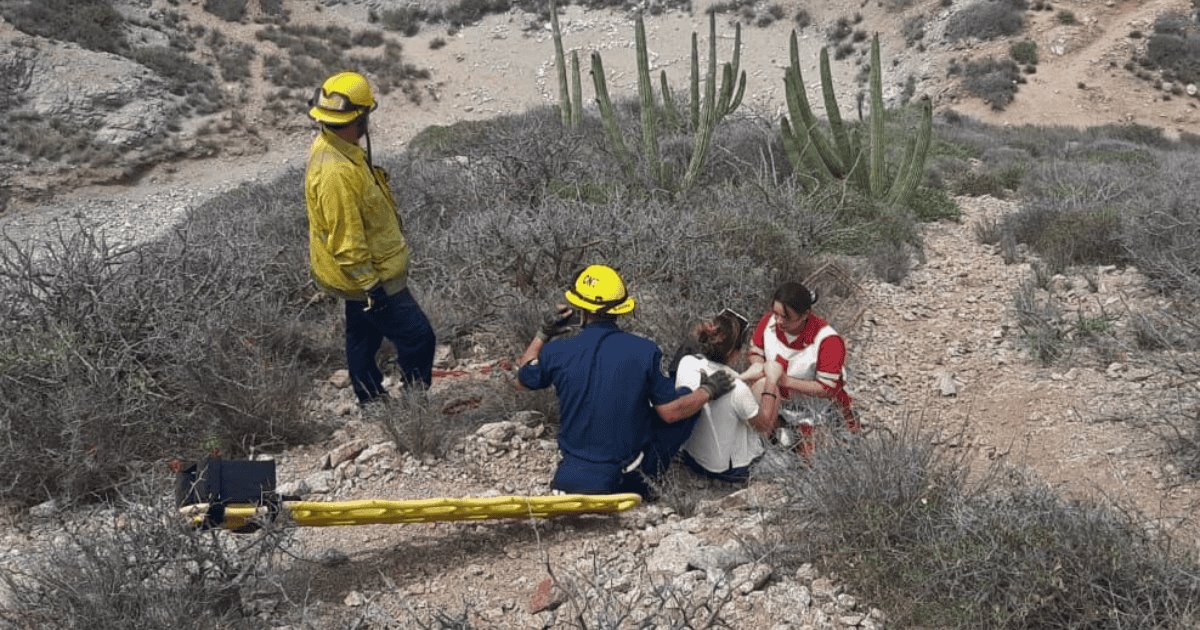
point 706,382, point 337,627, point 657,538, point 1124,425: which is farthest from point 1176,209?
point 337,627

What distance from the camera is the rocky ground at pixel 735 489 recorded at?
2.82m

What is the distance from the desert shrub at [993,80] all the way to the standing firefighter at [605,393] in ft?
68.3

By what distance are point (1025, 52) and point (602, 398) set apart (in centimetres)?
2324

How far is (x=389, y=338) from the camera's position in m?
4.25

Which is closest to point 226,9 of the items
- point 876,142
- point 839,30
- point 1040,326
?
point 839,30

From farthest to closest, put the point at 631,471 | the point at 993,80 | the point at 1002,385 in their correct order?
the point at 993,80, the point at 1002,385, the point at 631,471

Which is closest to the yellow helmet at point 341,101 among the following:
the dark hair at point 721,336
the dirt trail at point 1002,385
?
the dark hair at point 721,336

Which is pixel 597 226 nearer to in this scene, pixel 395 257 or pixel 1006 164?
pixel 395 257

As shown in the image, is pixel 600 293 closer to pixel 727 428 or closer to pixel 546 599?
pixel 727 428

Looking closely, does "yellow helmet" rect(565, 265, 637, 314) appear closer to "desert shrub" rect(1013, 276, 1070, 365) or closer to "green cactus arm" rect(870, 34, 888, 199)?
"desert shrub" rect(1013, 276, 1070, 365)

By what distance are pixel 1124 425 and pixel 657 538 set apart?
223 cm

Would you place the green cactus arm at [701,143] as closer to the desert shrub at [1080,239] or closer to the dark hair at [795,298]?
the desert shrub at [1080,239]

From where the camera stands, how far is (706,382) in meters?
3.73

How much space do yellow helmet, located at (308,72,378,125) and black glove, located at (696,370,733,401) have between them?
5.93 feet
